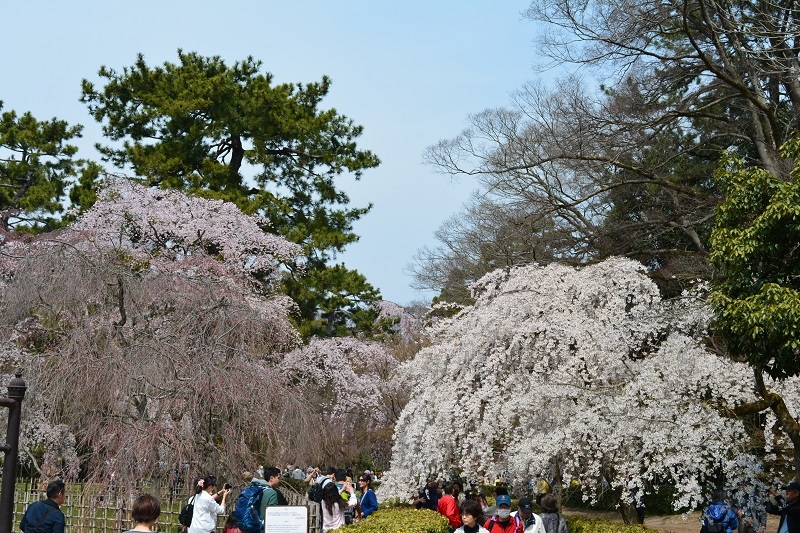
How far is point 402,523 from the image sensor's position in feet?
35.5

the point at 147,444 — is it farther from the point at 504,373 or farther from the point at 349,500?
the point at 504,373

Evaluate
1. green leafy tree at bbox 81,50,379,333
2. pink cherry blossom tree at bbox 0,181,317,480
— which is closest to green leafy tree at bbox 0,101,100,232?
green leafy tree at bbox 81,50,379,333

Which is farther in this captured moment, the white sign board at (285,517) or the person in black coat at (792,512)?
the white sign board at (285,517)

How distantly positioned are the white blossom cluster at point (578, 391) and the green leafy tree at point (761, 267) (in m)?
2.01

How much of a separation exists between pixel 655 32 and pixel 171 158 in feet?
50.4

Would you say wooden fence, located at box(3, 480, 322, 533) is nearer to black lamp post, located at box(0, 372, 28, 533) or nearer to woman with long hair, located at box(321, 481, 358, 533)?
woman with long hair, located at box(321, 481, 358, 533)

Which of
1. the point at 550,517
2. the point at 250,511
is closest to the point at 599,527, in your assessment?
the point at 550,517

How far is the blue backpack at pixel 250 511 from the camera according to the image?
30.7 feet

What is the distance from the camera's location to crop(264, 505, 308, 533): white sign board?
29.5ft

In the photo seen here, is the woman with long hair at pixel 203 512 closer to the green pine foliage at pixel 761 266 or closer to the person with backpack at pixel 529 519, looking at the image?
the person with backpack at pixel 529 519

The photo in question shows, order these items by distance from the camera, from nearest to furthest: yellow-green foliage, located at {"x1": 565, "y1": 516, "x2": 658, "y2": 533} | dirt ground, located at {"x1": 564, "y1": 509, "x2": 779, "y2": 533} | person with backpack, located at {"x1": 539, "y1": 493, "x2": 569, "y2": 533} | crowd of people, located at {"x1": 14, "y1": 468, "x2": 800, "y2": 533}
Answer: crowd of people, located at {"x1": 14, "y1": 468, "x2": 800, "y2": 533}
person with backpack, located at {"x1": 539, "y1": 493, "x2": 569, "y2": 533}
yellow-green foliage, located at {"x1": 565, "y1": 516, "x2": 658, "y2": 533}
dirt ground, located at {"x1": 564, "y1": 509, "x2": 779, "y2": 533}

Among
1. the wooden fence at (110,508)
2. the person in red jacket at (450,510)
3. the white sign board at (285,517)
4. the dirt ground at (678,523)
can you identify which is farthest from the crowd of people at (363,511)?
the dirt ground at (678,523)

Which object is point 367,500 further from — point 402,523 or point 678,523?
point 678,523

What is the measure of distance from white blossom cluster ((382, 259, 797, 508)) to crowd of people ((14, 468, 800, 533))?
4.28 ft
